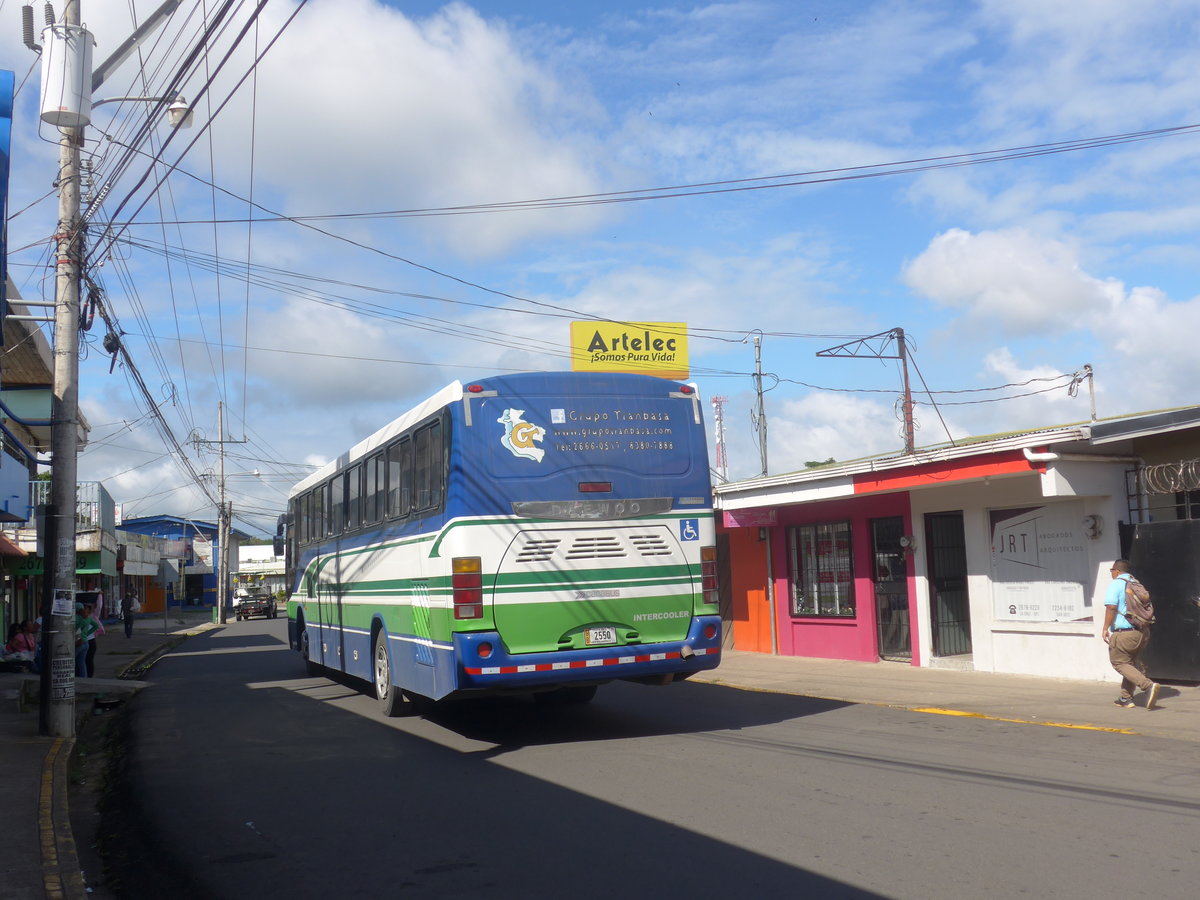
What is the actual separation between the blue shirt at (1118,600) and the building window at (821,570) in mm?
6581

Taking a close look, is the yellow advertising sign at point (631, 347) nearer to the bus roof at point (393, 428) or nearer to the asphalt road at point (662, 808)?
the bus roof at point (393, 428)

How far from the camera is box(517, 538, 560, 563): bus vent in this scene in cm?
1027

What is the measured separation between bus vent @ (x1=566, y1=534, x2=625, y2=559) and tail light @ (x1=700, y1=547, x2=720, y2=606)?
920mm

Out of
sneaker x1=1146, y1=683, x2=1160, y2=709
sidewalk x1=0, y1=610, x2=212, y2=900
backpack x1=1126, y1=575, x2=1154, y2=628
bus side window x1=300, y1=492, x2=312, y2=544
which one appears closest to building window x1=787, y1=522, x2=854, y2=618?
backpack x1=1126, y1=575, x2=1154, y2=628

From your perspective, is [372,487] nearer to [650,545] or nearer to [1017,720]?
[650,545]

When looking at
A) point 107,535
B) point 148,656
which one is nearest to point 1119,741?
point 148,656

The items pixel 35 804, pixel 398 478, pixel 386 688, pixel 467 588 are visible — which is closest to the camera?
pixel 35 804

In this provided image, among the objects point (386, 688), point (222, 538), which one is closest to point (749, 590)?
point (386, 688)

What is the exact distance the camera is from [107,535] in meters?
40.2

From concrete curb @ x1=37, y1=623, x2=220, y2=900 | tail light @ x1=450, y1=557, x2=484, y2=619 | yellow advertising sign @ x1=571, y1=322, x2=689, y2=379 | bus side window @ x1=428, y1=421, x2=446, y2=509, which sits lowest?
concrete curb @ x1=37, y1=623, x2=220, y2=900

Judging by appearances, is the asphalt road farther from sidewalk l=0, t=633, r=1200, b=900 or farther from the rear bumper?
the rear bumper

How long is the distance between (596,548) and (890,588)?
855 centimetres

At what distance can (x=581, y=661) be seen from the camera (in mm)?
10352

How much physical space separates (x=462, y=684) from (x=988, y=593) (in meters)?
8.78
